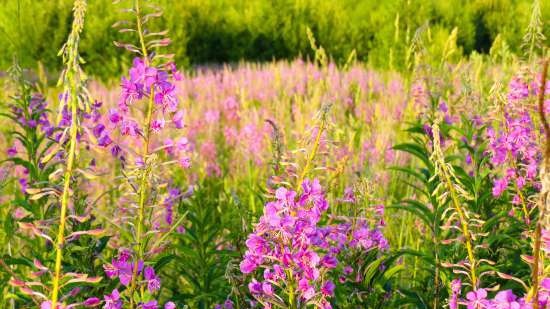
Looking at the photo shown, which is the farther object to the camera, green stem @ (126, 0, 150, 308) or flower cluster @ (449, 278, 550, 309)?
green stem @ (126, 0, 150, 308)

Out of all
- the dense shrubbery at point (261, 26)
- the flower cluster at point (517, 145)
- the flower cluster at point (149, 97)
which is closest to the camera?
the flower cluster at point (149, 97)

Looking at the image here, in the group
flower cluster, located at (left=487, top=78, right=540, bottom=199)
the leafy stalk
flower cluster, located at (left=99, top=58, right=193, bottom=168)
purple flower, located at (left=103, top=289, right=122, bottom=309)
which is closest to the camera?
the leafy stalk

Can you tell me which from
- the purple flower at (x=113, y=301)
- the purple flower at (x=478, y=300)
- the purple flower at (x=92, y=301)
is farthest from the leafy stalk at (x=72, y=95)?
the purple flower at (x=478, y=300)

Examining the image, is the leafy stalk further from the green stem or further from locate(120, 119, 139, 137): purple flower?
locate(120, 119, 139, 137): purple flower

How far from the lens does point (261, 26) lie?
11.5 meters

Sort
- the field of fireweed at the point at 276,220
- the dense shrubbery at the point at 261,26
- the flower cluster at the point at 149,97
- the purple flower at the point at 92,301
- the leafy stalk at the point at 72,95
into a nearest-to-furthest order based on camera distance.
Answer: the leafy stalk at the point at 72,95 < the purple flower at the point at 92,301 < the field of fireweed at the point at 276,220 < the flower cluster at the point at 149,97 < the dense shrubbery at the point at 261,26

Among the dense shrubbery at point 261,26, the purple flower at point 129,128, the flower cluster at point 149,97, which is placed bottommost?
the dense shrubbery at point 261,26

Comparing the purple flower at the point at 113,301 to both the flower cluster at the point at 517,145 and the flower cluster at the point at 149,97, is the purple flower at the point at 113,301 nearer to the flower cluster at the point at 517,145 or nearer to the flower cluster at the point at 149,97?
the flower cluster at the point at 149,97

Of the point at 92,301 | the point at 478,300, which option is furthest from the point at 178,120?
the point at 478,300

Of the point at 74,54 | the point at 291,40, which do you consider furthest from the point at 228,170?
the point at 291,40

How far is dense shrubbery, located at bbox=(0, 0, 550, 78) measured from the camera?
1020 centimetres

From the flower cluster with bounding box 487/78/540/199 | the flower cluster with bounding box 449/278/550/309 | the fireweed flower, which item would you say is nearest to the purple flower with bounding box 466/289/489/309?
the flower cluster with bounding box 449/278/550/309

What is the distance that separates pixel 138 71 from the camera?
1636 mm

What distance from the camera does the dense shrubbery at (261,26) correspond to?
10.2m
